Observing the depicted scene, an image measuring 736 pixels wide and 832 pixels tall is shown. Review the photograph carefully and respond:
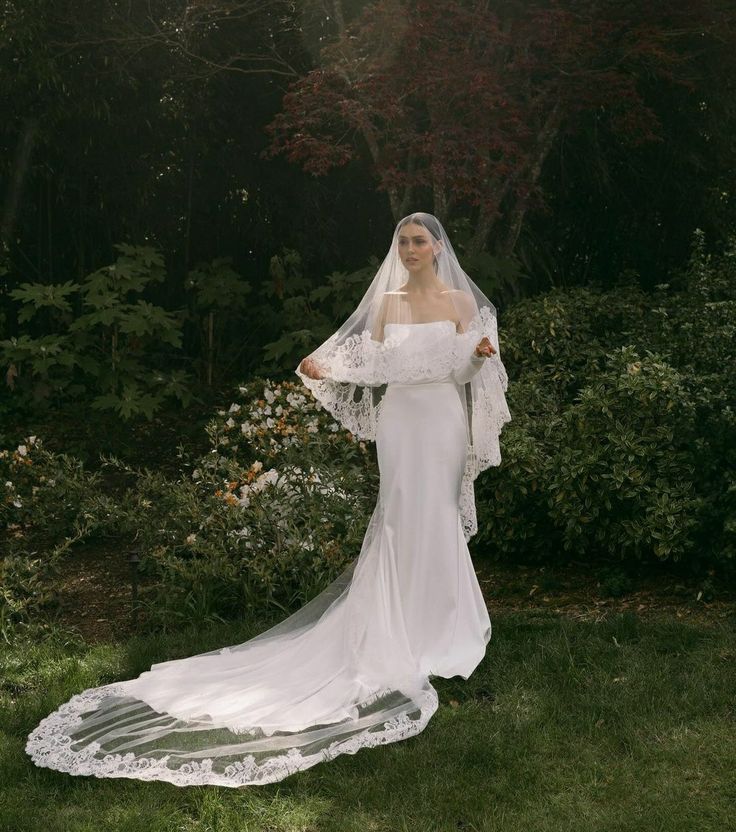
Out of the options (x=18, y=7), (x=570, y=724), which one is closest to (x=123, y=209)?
(x=18, y=7)

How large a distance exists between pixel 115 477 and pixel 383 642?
137 inches

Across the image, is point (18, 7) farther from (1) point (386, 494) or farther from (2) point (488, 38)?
(1) point (386, 494)

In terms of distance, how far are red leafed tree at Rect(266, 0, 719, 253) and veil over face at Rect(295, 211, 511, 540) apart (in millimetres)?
2885

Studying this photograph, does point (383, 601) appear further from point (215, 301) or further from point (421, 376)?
point (215, 301)

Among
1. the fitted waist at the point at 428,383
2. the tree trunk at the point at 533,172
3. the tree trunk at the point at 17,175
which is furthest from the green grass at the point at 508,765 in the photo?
the tree trunk at the point at 17,175

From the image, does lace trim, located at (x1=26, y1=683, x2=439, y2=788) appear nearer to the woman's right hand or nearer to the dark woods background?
the woman's right hand

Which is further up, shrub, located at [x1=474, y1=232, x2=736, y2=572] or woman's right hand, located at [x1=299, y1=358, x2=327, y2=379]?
woman's right hand, located at [x1=299, y1=358, x2=327, y2=379]

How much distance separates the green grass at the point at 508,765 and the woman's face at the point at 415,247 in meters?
1.63

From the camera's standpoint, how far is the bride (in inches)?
146

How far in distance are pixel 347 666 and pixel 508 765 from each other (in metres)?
0.85

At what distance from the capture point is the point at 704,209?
30.1 ft

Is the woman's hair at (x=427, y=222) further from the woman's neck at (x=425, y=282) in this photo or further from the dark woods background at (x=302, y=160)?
the dark woods background at (x=302, y=160)

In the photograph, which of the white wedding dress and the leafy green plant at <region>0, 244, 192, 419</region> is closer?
the white wedding dress

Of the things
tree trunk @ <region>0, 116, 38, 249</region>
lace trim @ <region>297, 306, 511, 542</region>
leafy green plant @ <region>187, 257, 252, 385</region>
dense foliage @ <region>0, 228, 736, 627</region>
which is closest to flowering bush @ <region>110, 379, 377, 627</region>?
dense foliage @ <region>0, 228, 736, 627</region>
